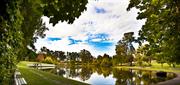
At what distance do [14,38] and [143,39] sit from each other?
24361 millimetres

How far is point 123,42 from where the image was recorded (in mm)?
139250

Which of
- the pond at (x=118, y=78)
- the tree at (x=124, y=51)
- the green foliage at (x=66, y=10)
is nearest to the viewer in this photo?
the green foliage at (x=66, y=10)

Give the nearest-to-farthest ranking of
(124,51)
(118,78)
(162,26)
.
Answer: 1. (162,26)
2. (118,78)
3. (124,51)

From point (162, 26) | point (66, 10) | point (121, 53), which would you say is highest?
point (121, 53)

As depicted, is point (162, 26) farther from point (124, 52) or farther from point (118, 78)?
point (124, 52)

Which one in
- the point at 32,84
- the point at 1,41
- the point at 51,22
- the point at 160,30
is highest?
the point at 160,30

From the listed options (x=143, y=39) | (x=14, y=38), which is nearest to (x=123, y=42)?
(x=143, y=39)

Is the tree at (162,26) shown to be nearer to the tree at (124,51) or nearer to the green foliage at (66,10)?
the green foliage at (66,10)

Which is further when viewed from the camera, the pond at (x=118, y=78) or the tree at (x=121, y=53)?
the tree at (x=121, y=53)

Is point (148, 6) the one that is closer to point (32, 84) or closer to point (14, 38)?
point (32, 84)

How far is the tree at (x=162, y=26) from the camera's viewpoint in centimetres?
2336

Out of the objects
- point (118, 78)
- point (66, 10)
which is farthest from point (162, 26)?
point (118, 78)

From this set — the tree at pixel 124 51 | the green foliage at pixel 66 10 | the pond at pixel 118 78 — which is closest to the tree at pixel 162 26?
the pond at pixel 118 78

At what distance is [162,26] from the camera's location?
85.5 feet
